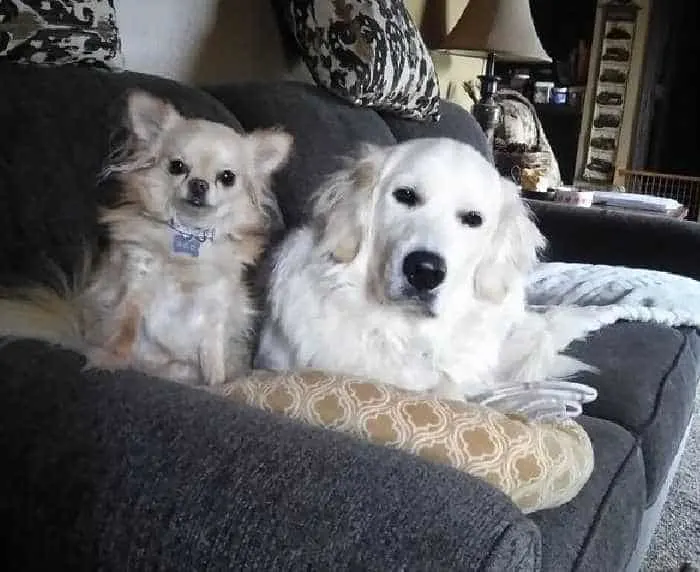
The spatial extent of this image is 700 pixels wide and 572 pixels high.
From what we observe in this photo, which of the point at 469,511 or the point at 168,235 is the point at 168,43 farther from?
the point at 469,511

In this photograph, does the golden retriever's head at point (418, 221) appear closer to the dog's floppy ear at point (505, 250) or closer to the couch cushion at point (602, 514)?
the dog's floppy ear at point (505, 250)

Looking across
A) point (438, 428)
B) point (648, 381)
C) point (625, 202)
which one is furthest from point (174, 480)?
point (625, 202)

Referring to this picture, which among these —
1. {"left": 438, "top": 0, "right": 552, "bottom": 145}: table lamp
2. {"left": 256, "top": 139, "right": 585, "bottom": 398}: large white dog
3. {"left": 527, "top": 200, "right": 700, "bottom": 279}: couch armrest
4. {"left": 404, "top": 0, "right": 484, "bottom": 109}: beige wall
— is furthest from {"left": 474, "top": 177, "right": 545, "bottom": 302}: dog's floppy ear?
{"left": 404, "top": 0, "right": 484, "bottom": 109}: beige wall

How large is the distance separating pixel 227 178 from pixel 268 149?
9 centimetres

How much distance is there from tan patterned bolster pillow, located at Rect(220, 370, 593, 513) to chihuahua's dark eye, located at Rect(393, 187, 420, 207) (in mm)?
320

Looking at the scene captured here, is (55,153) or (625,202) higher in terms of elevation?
(55,153)

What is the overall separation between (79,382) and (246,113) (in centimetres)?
85

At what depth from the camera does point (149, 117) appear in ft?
3.17

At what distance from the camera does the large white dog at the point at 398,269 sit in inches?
43.6

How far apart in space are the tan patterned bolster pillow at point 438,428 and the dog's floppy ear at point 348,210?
28cm

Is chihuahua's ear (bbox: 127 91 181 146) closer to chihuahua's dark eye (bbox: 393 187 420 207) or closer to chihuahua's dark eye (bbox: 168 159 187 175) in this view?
chihuahua's dark eye (bbox: 168 159 187 175)

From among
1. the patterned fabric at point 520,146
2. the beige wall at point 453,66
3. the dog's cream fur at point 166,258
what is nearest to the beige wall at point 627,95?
the patterned fabric at point 520,146

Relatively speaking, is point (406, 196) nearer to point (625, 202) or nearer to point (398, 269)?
point (398, 269)

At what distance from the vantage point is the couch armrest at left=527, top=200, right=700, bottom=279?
6.96 feet
